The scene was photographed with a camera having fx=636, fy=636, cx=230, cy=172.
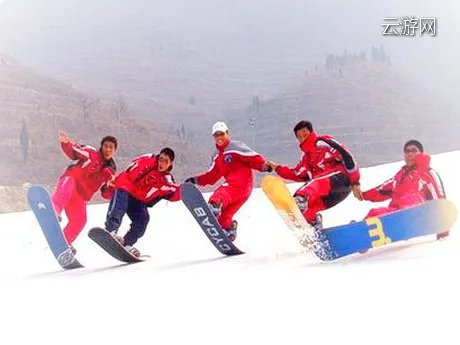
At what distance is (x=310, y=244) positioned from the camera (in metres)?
4.59

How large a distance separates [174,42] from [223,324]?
51625mm

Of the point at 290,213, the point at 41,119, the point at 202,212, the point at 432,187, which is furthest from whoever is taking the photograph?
the point at 41,119

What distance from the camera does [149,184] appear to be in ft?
17.4

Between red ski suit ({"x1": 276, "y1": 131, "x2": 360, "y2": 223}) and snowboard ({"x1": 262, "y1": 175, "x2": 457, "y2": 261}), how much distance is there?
328mm

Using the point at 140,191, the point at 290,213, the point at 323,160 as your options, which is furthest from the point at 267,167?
the point at 140,191

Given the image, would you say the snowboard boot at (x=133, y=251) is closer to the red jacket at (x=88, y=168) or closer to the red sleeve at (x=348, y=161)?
the red jacket at (x=88, y=168)

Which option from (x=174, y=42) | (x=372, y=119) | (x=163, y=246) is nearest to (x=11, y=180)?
(x=174, y=42)

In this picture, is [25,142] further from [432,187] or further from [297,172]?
[432,187]

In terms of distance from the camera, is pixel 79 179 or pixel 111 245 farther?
pixel 79 179

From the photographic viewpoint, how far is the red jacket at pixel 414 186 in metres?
4.53

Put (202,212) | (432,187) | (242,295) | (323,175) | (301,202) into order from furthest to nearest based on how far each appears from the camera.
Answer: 1. (202,212)
2. (323,175)
3. (301,202)
4. (432,187)
5. (242,295)

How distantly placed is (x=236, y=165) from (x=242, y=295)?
66.3 inches

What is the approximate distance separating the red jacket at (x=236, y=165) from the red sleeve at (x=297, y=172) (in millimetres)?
156

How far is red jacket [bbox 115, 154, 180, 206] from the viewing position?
17.4 feet
